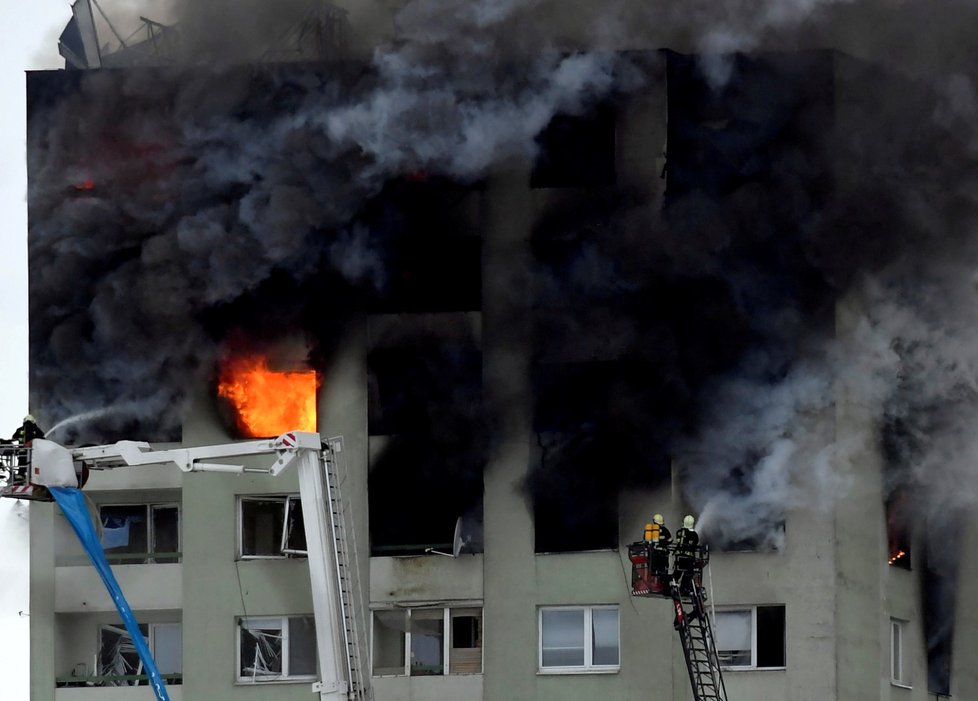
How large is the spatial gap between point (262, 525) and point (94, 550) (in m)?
4.40

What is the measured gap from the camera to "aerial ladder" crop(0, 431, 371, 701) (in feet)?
106

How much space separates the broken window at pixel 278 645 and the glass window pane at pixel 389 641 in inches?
46.9

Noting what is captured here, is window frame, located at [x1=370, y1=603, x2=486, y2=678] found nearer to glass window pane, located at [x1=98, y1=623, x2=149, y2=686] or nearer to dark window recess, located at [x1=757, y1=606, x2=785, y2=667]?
glass window pane, located at [x1=98, y1=623, x2=149, y2=686]

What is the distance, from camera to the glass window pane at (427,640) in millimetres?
36781

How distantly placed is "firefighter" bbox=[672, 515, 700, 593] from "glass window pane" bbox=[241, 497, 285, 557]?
8251 mm

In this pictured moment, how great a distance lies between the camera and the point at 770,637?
36.3m

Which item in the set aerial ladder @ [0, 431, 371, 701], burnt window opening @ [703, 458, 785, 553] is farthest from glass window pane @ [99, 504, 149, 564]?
burnt window opening @ [703, 458, 785, 553]

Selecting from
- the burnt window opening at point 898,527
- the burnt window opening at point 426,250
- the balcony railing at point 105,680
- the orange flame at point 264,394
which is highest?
the burnt window opening at point 426,250

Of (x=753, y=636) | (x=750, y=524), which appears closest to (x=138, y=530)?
(x=750, y=524)

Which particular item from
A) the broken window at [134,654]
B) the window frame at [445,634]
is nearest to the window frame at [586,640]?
the window frame at [445,634]

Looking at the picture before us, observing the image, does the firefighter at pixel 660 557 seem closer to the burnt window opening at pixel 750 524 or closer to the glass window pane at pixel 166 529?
the burnt window opening at pixel 750 524

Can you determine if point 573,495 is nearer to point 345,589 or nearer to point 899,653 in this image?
point 345,589

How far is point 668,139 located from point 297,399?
809 centimetres

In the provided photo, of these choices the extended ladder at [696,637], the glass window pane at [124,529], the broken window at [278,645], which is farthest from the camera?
the glass window pane at [124,529]
